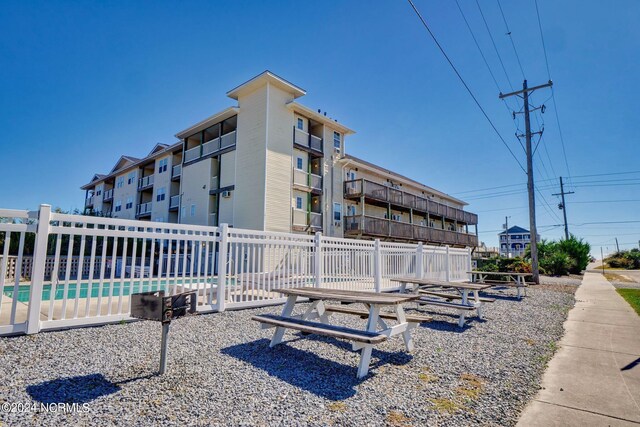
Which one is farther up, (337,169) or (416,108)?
(416,108)

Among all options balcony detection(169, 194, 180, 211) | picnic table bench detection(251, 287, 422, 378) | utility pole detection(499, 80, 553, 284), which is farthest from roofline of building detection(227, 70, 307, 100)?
picnic table bench detection(251, 287, 422, 378)

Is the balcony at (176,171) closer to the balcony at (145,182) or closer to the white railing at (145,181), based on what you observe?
the balcony at (145,182)

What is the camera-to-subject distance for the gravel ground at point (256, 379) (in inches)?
94.9

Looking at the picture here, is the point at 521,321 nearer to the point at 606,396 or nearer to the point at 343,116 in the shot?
the point at 606,396

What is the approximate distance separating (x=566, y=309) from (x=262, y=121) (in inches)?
641

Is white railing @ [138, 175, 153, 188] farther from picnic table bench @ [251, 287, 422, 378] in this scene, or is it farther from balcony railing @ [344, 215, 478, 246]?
picnic table bench @ [251, 287, 422, 378]

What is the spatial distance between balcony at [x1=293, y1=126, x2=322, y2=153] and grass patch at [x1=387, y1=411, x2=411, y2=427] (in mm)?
18233

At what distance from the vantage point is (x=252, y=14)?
9.20 metres

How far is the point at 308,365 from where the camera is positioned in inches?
141

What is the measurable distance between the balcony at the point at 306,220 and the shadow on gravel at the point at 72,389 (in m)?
16.0

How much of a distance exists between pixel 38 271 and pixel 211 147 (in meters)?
18.9

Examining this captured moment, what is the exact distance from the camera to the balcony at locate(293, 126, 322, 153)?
19.8 metres

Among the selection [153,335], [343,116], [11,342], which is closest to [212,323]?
[153,335]

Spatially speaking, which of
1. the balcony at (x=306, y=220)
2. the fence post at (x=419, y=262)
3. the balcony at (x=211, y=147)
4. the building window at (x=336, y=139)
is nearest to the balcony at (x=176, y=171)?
the balcony at (x=211, y=147)
